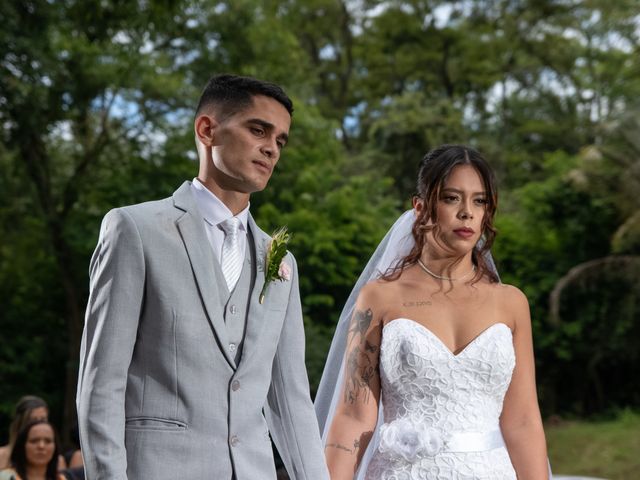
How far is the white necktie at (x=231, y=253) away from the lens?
3.29 m

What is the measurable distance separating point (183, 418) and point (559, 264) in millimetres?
23160

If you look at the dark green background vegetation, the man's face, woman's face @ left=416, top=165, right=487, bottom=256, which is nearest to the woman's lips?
woman's face @ left=416, top=165, right=487, bottom=256

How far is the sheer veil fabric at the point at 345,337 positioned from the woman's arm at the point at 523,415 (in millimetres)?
347

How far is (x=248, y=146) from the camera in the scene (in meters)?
3.31

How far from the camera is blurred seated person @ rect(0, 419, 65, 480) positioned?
7322 millimetres

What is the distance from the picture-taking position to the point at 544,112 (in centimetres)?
3256

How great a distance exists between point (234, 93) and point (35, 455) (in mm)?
4793

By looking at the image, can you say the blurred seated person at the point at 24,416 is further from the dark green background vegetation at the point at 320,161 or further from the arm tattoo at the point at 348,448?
the dark green background vegetation at the point at 320,161

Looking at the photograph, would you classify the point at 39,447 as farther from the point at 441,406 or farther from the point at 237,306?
the point at 237,306

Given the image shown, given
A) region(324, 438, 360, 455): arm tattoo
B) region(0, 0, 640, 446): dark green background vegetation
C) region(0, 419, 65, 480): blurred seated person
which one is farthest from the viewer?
region(0, 0, 640, 446): dark green background vegetation

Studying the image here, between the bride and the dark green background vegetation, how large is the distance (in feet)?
31.3

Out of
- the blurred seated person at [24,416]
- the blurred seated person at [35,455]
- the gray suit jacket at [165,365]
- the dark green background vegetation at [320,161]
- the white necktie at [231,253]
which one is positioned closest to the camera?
the gray suit jacket at [165,365]

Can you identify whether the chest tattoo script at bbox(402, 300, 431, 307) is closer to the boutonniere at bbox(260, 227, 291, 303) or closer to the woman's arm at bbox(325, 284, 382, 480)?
the woman's arm at bbox(325, 284, 382, 480)

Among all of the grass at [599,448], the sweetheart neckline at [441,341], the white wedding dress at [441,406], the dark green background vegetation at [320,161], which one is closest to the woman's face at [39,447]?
the white wedding dress at [441,406]
